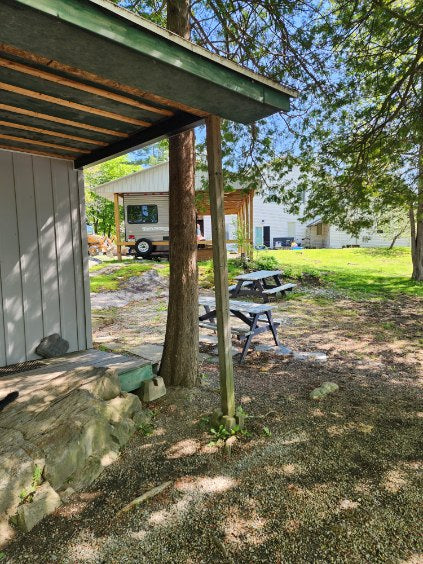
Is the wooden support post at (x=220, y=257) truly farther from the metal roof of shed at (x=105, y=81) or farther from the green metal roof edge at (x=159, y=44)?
the green metal roof edge at (x=159, y=44)

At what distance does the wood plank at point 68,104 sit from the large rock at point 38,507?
2.68m

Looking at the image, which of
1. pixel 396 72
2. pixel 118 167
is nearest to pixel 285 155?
pixel 396 72

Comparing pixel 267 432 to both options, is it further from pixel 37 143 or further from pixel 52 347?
pixel 37 143

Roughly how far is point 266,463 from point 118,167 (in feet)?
120

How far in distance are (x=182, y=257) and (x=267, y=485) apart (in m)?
2.36

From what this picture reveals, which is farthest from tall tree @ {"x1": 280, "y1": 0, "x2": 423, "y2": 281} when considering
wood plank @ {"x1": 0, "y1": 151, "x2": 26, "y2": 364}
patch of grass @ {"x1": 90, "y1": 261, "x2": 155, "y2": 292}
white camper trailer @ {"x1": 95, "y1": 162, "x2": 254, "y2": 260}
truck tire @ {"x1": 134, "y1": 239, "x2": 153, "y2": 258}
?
truck tire @ {"x1": 134, "y1": 239, "x2": 153, "y2": 258}

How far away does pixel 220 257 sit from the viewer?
3162mm

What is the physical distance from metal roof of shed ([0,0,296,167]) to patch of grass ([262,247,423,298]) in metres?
9.16

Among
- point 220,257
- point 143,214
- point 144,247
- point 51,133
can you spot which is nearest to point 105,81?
point 51,133

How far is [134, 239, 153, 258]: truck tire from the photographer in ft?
56.7

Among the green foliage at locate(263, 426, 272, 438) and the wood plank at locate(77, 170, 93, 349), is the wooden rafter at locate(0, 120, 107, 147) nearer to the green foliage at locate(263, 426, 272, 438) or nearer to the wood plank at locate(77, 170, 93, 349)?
the wood plank at locate(77, 170, 93, 349)

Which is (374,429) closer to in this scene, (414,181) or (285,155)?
(285,155)

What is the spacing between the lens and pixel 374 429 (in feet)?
11.0

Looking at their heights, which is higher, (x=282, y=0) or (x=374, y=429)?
(x=282, y=0)
